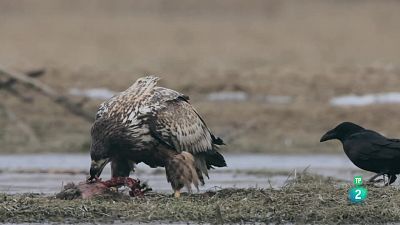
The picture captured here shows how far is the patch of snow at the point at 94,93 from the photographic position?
25203 millimetres

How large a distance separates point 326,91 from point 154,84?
1287cm

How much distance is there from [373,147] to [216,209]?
2.51 metres


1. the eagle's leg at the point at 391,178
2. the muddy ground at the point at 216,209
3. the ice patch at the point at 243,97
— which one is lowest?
the muddy ground at the point at 216,209

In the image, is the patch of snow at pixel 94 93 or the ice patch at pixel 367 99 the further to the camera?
the patch of snow at pixel 94 93

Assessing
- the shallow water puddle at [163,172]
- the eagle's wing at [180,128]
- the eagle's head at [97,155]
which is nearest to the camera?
the eagle's head at [97,155]

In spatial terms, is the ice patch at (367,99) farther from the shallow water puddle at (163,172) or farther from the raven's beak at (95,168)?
the raven's beak at (95,168)

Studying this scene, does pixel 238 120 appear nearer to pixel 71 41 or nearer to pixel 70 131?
pixel 70 131

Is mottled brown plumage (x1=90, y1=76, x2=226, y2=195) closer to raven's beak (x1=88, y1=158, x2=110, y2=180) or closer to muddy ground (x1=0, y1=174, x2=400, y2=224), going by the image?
raven's beak (x1=88, y1=158, x2=110, y2=180)

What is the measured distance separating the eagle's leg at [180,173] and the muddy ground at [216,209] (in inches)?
12.6

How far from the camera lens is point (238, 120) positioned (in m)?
23.4

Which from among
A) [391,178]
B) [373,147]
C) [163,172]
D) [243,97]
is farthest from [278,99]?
[373,147]

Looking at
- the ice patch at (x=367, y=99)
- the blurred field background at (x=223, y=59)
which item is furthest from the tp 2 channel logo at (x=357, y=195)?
the ice patch at (x=367, y=99)

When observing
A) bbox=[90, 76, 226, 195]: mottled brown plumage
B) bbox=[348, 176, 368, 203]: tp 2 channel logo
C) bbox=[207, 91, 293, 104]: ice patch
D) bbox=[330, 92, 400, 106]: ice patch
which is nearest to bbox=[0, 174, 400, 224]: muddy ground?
bbox=[348, 176, 368, 203]: tp 2 channel logo

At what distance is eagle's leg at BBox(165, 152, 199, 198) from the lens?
41.7ft
